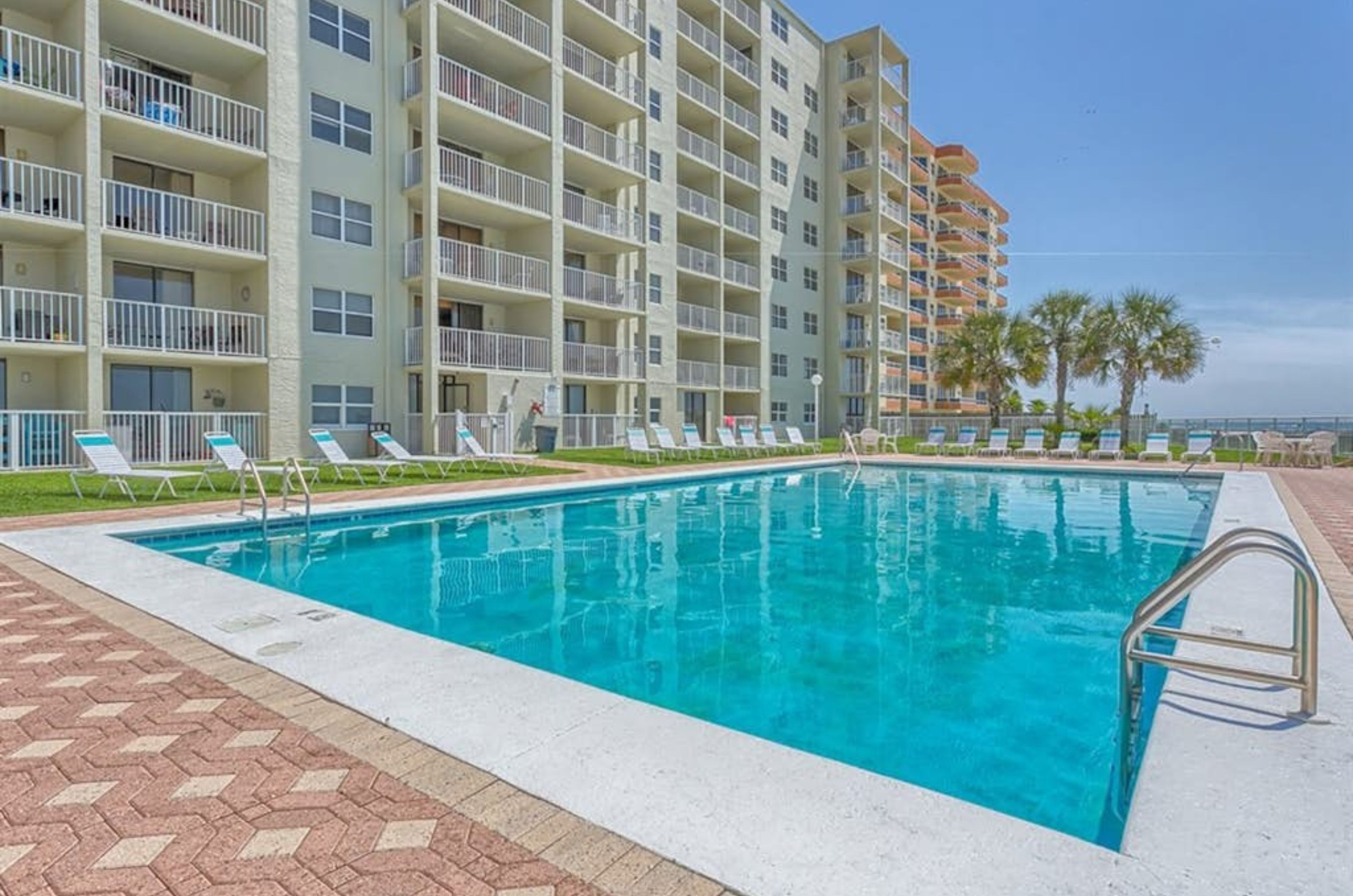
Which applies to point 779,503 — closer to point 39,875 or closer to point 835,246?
point 39,875

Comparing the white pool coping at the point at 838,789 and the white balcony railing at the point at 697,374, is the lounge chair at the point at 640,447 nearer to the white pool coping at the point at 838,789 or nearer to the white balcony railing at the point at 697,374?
the white balcony railing at the point at 697,374

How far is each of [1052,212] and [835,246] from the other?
11.2 m

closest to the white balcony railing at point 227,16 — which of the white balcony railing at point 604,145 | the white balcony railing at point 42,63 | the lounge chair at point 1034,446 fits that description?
the white balcony railing at point 42,63

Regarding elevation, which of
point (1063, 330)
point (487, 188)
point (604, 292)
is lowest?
point (1063, 330)

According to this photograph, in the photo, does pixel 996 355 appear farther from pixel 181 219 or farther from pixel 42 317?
pixel 42 317

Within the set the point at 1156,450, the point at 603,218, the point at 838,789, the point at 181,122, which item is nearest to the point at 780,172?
the point at 603,218

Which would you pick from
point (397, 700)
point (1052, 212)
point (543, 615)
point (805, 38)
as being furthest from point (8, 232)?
point (805, 38)

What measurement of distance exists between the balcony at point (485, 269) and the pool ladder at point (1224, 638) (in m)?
17.9

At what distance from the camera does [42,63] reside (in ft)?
46.5

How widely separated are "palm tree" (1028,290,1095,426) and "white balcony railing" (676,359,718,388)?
13093 mm

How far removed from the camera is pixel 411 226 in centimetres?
1956

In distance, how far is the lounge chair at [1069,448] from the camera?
2336 cm

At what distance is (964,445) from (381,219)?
2042 cm

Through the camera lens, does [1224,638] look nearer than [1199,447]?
Yes
